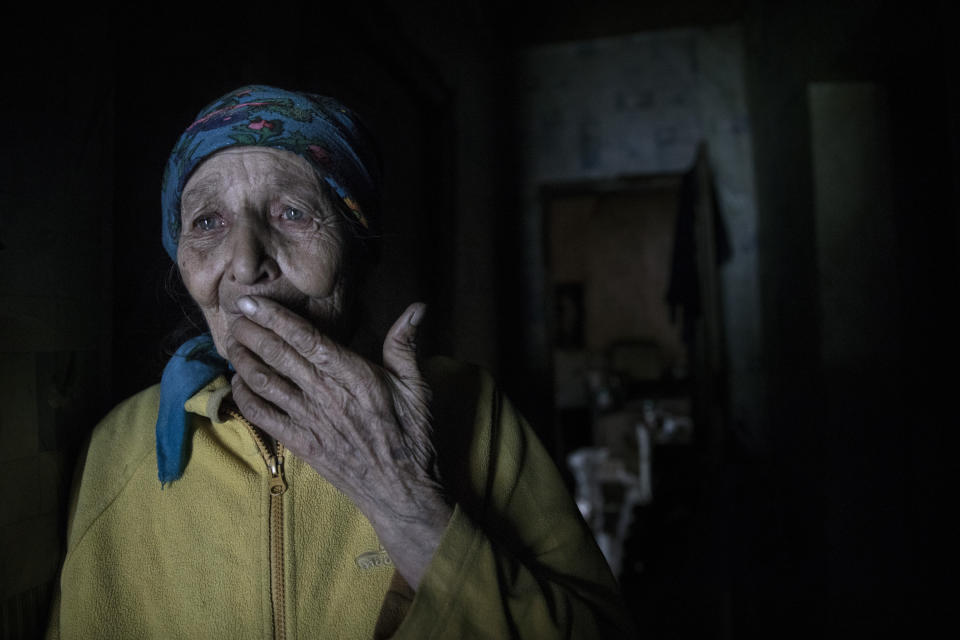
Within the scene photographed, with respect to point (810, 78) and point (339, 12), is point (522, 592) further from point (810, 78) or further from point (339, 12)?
point (810, 78)

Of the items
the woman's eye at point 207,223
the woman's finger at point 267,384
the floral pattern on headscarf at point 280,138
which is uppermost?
the floral pattern on headscarf at point 280,138

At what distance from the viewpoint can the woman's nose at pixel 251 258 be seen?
821 millimetres

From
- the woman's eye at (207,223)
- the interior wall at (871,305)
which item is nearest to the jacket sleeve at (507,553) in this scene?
the woman's eye at (207,223)

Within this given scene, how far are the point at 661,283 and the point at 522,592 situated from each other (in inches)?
306

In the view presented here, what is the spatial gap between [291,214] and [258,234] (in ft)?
0.23

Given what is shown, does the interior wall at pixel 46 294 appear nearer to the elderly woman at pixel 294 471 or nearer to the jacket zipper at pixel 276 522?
the elderly woman at pixel 294 471

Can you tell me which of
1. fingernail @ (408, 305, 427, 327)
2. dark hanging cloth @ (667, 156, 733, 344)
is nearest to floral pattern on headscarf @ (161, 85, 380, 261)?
fingernail @ (408, 305, 427, 327)

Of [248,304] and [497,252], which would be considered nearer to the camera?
[248,304]

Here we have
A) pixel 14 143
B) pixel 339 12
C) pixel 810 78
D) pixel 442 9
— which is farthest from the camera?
pixel 810 78

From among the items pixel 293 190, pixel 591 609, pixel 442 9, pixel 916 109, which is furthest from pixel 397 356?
pixel 916 109

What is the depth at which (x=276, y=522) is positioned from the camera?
0.83 metres

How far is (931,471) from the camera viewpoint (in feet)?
7.77

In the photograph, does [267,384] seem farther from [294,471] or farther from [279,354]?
[294,471]

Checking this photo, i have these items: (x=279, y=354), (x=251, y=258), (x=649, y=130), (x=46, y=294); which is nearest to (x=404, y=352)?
(x=279, y=354)
